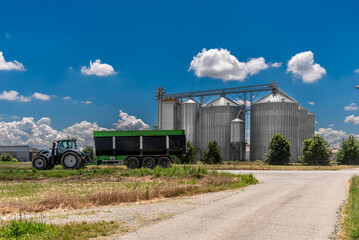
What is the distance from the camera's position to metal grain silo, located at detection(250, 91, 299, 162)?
78625mm

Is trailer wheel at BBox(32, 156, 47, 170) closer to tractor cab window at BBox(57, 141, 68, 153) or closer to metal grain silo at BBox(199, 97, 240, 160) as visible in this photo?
tractor cab window at BBox(57, 141, 68, 153)

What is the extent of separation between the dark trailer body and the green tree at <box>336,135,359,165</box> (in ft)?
203

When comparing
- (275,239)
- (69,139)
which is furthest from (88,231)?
(69,139)

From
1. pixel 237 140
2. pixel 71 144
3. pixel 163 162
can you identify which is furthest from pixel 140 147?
pixel 237 140

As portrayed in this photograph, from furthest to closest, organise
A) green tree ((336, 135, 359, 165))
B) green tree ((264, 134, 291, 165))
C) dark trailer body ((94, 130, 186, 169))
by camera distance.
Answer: green tree ((336, 135, 359, 165)), green tree ((264, 134, 291, 165)), dark trailer body ((94, 130, 186, 169))

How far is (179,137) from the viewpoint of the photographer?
33312 millimetres

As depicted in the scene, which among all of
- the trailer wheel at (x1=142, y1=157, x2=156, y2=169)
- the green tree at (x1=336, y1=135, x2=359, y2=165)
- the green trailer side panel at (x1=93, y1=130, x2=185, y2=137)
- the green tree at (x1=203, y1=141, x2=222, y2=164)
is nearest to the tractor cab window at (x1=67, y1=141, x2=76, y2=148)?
the green trailer side panel at (x1=93, y1=130, x2=185, y2=137)

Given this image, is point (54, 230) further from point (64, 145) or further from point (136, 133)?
point (136, 133)

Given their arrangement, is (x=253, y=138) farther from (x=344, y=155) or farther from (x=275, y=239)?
(x=275, y=239)

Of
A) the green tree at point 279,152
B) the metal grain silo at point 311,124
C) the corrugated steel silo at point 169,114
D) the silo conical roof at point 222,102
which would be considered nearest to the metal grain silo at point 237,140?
the silo conical roof at point 222,102

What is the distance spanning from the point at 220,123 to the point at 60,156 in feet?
186

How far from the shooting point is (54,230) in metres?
7.99

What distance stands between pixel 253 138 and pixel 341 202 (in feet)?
226

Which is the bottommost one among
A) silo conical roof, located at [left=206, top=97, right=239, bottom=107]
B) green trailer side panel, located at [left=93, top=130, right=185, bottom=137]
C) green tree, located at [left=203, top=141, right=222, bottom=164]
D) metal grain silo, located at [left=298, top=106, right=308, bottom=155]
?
green tree, located at [left=203, top=141, right=222, bottom=164]
